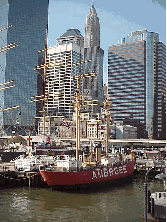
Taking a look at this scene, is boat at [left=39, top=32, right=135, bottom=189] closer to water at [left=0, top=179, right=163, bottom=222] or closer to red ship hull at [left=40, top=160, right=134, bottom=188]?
red ship hull at [left=40, top=160, right=134, bottom=188]

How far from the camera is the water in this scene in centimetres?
2478

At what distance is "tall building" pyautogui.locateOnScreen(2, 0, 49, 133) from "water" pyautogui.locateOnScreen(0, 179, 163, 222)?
146493 mm

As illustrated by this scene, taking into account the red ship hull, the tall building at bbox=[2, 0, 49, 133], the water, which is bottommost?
the water

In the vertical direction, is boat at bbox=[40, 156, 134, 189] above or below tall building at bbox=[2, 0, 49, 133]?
below

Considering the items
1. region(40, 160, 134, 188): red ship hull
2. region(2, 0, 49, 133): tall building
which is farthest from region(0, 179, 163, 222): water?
region(2, 0, 49, 133): tall building

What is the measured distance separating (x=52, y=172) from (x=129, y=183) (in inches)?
530

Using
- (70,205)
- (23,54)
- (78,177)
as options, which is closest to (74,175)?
(78,177)

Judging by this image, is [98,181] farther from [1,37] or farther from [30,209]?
[1,37]

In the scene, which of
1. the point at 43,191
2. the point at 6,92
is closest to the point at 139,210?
the point at 43,191

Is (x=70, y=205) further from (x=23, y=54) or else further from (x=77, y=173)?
(x=23, y=54)

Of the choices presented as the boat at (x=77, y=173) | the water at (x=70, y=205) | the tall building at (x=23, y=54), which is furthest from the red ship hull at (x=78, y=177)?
the tall building at (x=23, y=54)

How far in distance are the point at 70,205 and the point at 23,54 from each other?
163 metres

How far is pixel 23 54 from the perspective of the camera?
18238cm

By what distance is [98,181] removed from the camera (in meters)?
37.3
